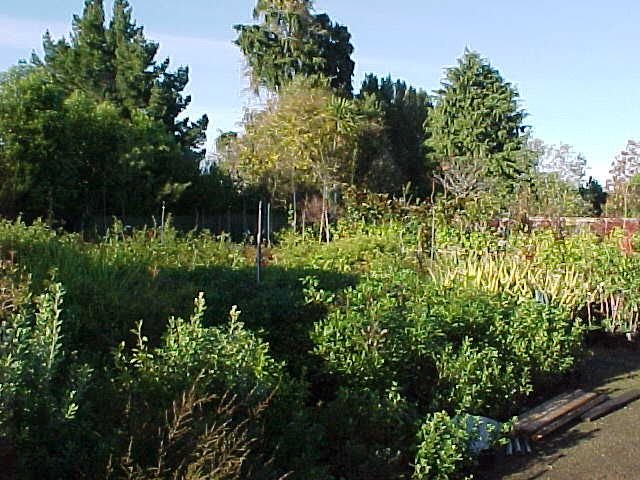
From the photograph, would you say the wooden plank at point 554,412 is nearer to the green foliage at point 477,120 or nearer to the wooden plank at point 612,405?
the wooden plank at point 612,405

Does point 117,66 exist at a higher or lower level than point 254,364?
higher

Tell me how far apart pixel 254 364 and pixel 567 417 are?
3.01m

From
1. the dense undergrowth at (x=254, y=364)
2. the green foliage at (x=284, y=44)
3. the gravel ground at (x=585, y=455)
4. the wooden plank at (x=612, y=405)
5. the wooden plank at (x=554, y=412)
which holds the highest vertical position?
the green foliage at (x=284, y=44)

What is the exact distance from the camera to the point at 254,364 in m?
3.99

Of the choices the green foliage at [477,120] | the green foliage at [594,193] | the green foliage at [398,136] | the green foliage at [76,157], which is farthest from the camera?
the green foliage at [477,120]

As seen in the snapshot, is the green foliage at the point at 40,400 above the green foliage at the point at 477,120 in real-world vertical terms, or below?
below

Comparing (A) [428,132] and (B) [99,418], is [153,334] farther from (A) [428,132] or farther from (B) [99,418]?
(A) [428,132]

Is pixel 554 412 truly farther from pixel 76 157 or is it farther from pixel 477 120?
pixel 477 120

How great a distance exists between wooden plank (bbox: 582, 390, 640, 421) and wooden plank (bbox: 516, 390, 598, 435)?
0.10 meters

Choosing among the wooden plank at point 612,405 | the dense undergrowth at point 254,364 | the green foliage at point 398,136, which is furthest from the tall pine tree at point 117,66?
the wooden plank at point 612,405

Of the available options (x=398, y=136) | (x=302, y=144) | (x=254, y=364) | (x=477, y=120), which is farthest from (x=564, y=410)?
(x=398, y=136)

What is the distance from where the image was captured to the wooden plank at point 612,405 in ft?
19.9

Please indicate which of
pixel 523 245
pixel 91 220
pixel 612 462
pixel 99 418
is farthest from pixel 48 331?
pixel 91 220

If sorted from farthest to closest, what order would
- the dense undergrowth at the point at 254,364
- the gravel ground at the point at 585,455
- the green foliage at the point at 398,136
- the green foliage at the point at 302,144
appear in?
the green foliage at the point at 398,136 < the green foliage at the point at 302,144 < the gravel ground at the point at 585,455 < the dense undergrowth at the point at 254,364
